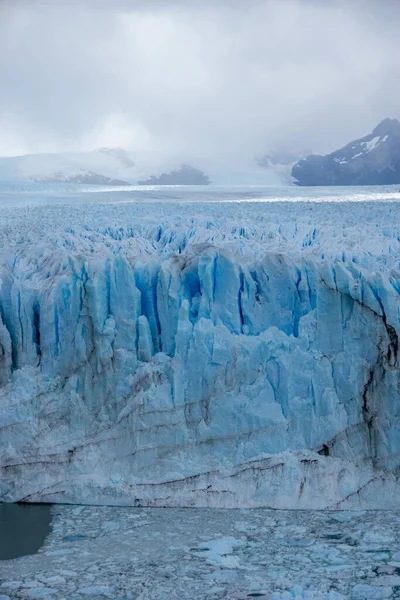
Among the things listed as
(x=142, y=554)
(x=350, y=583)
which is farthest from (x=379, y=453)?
(x=142, y=554)

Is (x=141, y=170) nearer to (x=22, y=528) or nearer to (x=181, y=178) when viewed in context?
(x=181, y=178)

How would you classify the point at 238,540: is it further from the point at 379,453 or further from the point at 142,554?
the point at 379,453

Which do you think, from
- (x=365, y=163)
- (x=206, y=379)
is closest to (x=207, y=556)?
(x=206, y=379)

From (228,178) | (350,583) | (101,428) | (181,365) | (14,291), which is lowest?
(350,583)

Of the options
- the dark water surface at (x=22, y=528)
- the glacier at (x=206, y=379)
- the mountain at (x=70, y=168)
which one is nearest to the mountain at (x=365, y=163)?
the mountain at (x=70, y=168)

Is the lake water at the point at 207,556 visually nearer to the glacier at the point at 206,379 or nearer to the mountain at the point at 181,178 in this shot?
the glacier at the point at 206,379

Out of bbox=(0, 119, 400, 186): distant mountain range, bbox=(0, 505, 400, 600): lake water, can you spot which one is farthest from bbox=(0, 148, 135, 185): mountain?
bbox=(0, 505, 400, 600): lake water
